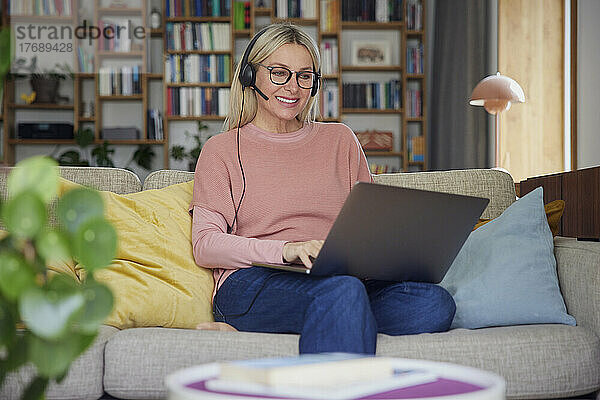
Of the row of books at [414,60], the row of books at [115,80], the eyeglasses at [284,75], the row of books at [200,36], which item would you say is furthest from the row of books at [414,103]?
the eyeglasses at [284,75]

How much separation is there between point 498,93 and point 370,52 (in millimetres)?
1774

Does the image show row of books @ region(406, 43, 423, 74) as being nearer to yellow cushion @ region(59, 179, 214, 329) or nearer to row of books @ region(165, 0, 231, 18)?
row of books @ region(165, 0, 231, 18)

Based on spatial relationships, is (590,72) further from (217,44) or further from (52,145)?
(52,145)

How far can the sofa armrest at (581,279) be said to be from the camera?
1.60 meters

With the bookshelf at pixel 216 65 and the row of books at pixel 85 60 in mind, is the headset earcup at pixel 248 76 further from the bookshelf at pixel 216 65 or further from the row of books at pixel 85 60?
the row of books at pixel 85 60

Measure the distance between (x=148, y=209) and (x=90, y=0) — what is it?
14.1ft

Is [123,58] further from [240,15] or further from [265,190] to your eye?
[265,190]

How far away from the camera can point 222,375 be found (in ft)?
2.51

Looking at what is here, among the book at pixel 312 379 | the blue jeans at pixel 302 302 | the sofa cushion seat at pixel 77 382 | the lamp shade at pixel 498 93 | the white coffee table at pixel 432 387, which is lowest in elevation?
the sofa cushion seat at pixel 77 382

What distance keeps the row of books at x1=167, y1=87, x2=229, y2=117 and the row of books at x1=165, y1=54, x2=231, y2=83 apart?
9 cm

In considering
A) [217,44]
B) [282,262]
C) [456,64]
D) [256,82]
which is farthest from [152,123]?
[282,262]

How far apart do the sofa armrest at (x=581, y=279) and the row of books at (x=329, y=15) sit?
13.4 ft

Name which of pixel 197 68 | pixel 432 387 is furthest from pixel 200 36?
pixel 432 387

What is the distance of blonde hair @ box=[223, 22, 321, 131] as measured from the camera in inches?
77.9
